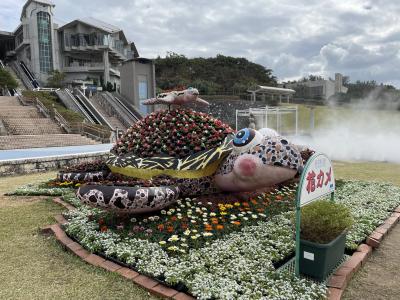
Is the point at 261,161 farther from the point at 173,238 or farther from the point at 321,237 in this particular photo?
the point at 173,238

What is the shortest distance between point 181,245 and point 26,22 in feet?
146

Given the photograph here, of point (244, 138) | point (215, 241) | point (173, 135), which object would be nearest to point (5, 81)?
point (173, 135)

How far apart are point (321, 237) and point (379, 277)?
34.5 inches

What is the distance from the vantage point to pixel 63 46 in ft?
141

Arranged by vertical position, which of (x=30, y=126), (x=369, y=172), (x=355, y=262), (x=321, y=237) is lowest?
(x=369, y=172)

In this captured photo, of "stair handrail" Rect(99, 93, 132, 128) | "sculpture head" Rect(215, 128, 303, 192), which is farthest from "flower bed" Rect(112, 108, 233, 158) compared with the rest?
"stair handrail" Rect(99, 93, 132, 128)

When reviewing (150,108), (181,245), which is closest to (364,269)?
(181,245)

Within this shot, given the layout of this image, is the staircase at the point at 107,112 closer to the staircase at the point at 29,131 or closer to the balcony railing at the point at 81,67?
the staircase at the point at 29,131

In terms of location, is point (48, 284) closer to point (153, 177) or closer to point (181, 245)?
point (181, 245)

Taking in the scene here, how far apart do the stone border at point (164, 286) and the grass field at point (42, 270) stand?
77 mm

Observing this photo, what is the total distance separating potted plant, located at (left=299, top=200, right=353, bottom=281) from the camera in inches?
135

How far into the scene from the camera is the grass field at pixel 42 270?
3281 millimetres

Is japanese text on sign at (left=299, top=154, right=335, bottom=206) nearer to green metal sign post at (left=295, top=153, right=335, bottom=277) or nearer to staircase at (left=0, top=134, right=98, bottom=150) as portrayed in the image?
green metal sign post at (left=295, top=153, right=335, bottom=277)

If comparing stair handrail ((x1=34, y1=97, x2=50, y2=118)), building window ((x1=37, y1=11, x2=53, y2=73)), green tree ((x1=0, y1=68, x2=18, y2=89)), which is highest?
building window ((x1=37, y1=11, x2=53, y2=73))
